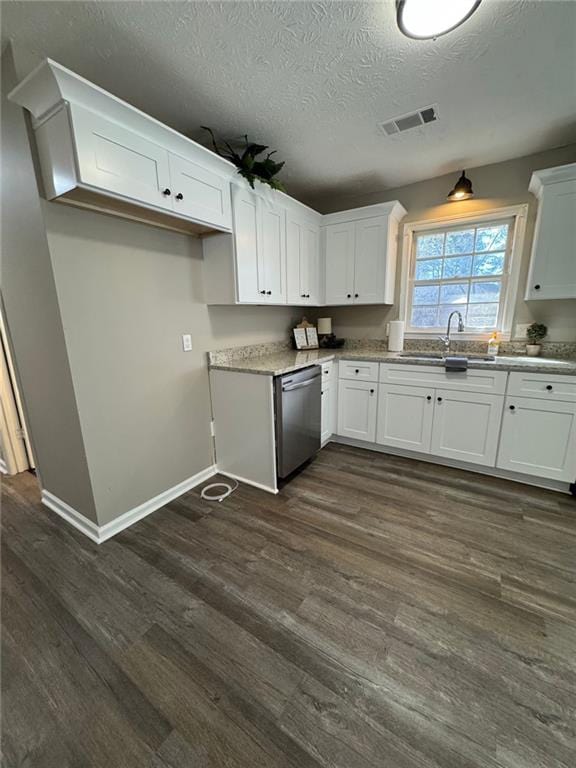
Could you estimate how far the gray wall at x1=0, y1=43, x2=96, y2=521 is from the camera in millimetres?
1544

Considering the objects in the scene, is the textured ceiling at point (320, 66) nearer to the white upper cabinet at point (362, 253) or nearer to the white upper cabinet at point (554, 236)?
the white upper cabinet at point (554, 236)

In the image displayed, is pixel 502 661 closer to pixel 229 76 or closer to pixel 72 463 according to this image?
pixel 72 463

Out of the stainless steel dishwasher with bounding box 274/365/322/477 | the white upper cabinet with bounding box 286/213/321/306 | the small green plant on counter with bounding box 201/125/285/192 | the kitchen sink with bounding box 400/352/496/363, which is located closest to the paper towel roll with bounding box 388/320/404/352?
the kitchen sink with bounding box 400/352/496/363

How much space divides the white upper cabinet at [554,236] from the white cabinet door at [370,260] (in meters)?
1.18

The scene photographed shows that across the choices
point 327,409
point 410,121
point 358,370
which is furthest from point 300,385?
point 410,121

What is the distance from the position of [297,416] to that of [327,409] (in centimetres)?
65

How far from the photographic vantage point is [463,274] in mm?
3014

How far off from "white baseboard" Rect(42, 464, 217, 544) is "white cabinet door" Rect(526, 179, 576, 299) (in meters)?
3.22

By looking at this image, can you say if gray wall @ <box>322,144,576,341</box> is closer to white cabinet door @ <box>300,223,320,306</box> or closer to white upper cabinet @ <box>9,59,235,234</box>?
white cabinet door @ <box>300,223,320,306</box>

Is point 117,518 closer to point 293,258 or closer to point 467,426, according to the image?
Answer: point 293,258

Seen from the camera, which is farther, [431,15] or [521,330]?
[521,330]

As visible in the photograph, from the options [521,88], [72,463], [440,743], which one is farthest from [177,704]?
[521,88]

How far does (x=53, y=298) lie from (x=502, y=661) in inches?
104

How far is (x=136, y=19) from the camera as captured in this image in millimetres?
1316
